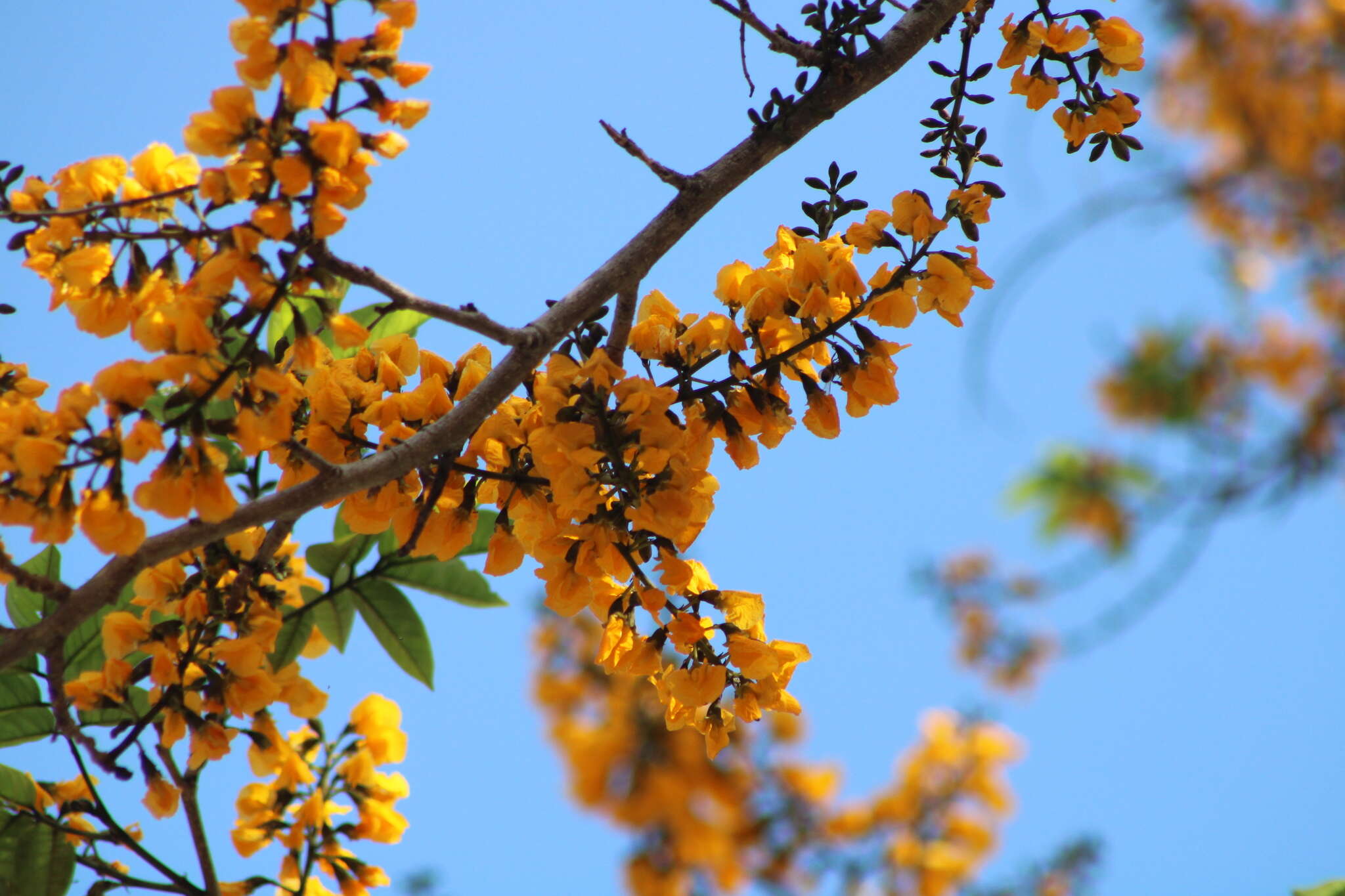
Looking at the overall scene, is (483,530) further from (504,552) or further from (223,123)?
(223,123)

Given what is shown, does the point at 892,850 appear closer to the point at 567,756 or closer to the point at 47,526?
the point at 567,756

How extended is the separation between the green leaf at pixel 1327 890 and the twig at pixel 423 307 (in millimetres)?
928

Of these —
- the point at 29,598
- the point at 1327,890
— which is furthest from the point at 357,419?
the point at 1327,890

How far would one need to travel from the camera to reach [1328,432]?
4.25m

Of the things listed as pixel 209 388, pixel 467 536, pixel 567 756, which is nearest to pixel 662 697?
pixel 467 536

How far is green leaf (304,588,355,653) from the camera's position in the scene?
150 cm

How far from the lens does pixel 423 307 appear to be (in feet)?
2.80

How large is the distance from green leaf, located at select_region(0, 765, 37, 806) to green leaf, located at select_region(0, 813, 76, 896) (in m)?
0.02

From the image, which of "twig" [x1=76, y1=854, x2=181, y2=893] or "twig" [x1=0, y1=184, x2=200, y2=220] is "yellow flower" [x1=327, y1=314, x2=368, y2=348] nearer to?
"twig" [x1=0, y1=184, x2=200, y2=220]

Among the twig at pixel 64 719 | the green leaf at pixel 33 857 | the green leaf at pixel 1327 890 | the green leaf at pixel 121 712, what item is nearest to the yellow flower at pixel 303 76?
the twig at pixel 64 719

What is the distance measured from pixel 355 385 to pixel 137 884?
2.20 feet

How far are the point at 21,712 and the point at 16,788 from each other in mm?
92

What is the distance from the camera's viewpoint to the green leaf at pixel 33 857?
1298 mm

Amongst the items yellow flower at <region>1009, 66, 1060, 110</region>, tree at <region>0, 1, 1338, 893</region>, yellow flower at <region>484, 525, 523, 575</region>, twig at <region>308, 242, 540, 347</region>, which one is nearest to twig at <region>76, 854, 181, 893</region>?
tree at <region>0, 1, 1338, 893</region>
